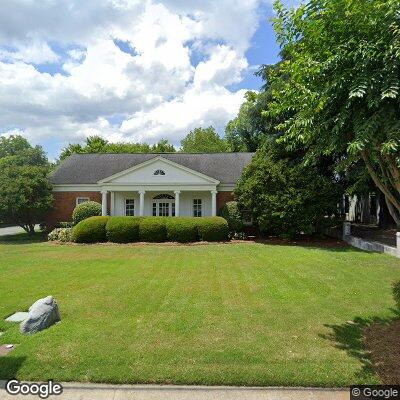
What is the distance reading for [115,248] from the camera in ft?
61.4

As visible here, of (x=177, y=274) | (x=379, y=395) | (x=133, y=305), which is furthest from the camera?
(x=177, y=274)

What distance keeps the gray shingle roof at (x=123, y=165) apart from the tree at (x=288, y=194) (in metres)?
6.40

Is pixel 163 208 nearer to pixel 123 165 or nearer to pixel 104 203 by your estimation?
pixel 104 203

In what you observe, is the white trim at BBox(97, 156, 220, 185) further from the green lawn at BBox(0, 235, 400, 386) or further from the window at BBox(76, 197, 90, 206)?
the green lawn at BBox(0, 235, 400, 386)

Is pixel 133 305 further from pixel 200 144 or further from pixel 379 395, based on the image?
pixel 200 144

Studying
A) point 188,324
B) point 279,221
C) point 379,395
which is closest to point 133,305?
point 188,324

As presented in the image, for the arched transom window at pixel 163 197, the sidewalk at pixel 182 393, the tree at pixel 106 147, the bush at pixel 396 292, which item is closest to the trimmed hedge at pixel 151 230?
the arched transom window at pixel 163 197

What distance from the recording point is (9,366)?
510 cm

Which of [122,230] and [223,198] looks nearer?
[122,230]

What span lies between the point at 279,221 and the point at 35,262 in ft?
42.1

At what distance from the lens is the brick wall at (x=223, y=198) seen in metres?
26.8

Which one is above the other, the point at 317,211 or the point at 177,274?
the point at 317,211

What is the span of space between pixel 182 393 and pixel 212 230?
1628 cm

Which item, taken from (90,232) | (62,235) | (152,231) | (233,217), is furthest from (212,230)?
(62,235)
